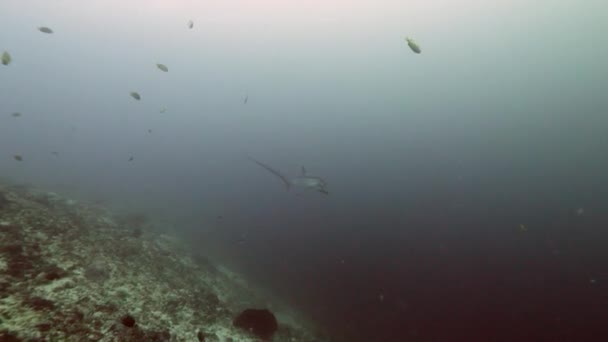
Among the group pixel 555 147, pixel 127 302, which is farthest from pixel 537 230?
pixel 555 147

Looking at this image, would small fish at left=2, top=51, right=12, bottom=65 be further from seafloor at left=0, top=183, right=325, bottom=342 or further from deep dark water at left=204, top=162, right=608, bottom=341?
deep dark water at left=204, top=162, right=608, bottom=341

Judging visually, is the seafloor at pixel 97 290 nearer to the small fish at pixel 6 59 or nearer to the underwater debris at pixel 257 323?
the underwater debris at pixel 257 323

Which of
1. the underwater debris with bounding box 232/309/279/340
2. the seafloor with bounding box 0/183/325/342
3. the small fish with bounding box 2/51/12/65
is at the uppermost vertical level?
the small fish with bounding box 2/51/12/65

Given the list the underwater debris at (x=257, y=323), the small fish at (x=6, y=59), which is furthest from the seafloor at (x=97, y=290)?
the small fish at (x=6, y=59)

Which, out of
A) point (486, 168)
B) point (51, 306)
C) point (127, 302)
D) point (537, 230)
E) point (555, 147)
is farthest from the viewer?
point (555, 147)

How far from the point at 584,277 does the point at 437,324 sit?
13.8 metres

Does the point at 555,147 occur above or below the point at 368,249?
above

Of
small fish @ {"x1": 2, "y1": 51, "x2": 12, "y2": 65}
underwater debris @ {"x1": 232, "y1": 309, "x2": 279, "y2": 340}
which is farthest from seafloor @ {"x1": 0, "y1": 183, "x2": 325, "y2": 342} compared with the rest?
small fish @ {"x1": 2, "y1": 51, "x2": 12, "y2": 65}

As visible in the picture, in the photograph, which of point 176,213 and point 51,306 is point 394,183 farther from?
Result: point 51,306

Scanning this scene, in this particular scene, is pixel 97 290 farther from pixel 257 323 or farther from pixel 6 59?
pixel 6 59

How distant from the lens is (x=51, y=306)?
7.71 m

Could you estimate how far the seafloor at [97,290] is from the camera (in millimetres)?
7340

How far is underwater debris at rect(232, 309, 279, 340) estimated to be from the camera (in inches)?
492

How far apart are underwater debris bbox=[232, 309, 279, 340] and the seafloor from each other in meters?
0.39
